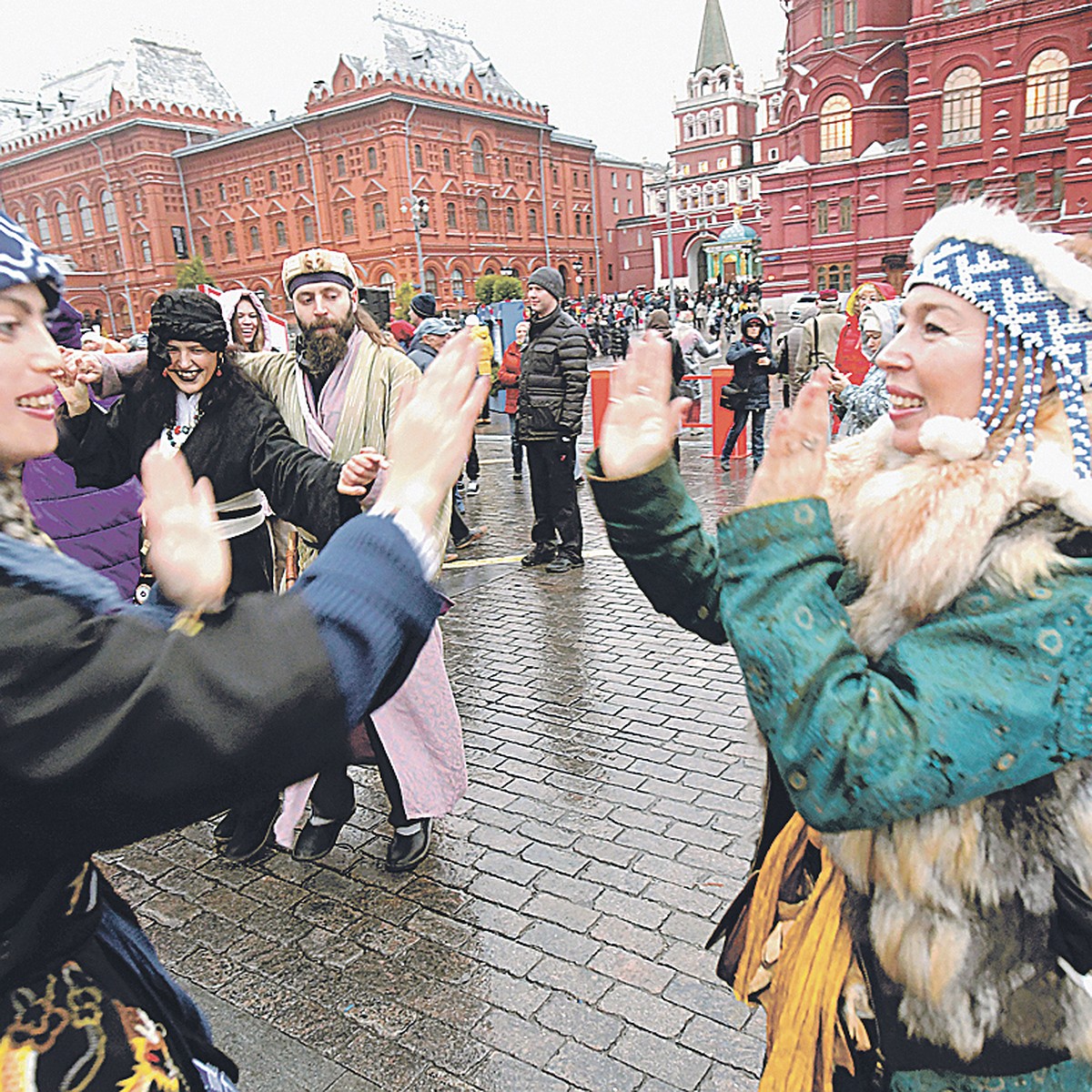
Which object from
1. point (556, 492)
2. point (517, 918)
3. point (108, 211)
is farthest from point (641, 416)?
point (108, 211)

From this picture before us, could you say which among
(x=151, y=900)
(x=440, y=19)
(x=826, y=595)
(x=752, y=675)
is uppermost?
(x=440, y=19)

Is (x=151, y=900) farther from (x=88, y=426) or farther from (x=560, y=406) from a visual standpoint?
(x=560, y=406)

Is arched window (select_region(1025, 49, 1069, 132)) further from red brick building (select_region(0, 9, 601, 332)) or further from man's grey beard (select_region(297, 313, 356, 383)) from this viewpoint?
man's grey beard (select_region(297, 313, 356, 383))

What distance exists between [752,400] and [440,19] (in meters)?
56.5

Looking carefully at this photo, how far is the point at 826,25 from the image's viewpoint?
38.2m

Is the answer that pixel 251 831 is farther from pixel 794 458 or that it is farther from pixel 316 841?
pixel 794 458

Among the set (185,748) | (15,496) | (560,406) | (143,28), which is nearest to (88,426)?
(15,496)

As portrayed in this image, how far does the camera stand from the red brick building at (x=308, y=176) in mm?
50625

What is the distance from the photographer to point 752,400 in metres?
11.5

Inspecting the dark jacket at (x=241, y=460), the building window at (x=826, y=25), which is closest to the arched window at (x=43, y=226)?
the building window at (x=826, y=25)

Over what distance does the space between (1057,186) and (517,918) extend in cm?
3741

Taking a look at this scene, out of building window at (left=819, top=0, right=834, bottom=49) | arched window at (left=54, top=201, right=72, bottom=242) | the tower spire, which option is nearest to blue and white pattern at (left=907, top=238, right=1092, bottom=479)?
building window at (left=819, top=0, right=834, bottom=49)

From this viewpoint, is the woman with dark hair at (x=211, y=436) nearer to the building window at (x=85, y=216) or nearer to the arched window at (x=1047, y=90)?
the arched window at (x=1047, y=90)

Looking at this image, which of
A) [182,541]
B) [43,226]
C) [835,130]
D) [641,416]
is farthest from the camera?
[43,226]
